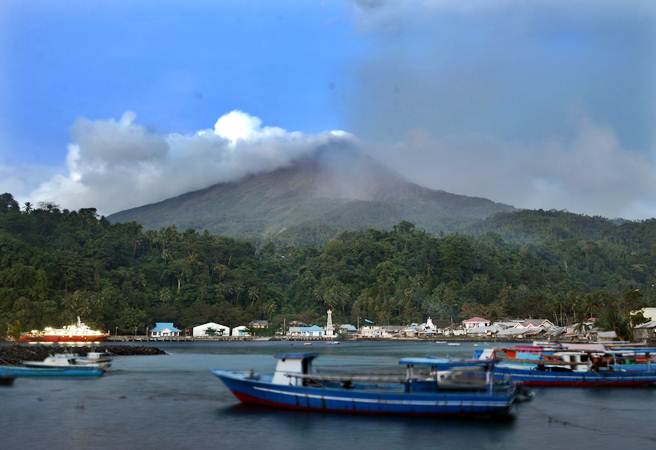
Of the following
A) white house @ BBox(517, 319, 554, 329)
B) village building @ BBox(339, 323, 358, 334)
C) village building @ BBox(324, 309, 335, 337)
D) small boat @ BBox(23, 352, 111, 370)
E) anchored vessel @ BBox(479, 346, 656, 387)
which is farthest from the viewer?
village building @ BBox(339, 323, 358, 334)

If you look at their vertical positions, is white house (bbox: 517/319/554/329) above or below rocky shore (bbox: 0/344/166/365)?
above

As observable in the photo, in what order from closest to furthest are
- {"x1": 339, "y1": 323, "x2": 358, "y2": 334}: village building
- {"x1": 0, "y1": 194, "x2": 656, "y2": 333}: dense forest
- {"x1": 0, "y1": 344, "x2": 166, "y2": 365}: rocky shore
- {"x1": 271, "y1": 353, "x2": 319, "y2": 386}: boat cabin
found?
{"x1": 271, "y1": 353, "x2": 319, "y2": 386}: boat cabin → {"x1": 0, "y1": 344, "x2": 166, "y2": 365}: rocky shore → {"x1": 0, "y1": 194, "x2": 656, "y2": 333}: dense forest → {"x1": 339, "y1": 323, "x2": 358, "y2": 334}: village building

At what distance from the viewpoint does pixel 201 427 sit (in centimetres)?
3241

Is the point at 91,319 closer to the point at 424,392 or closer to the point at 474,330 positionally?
the point at 474,330

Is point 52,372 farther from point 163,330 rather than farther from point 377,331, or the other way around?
point 377,331

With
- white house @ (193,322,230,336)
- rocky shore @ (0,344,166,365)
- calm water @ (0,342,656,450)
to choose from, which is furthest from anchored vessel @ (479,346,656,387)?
white house @ (193,322,230,336)

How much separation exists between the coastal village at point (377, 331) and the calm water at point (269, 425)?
265ft

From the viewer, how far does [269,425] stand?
32406mm

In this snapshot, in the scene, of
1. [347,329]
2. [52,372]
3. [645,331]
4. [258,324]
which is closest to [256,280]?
[258,324]

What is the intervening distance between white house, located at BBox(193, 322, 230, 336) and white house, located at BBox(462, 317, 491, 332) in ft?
152

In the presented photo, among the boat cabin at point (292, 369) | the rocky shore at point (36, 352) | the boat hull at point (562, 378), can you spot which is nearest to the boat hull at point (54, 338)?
the rocky shore at point (36, 352)

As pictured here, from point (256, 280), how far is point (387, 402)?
127 metres

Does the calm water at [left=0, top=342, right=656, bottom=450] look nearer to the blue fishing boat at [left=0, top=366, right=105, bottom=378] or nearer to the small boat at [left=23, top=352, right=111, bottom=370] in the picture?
the blue fishing boat at [left=0, top=366, right=105, bottom=378]

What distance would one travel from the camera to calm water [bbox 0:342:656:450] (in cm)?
2923
